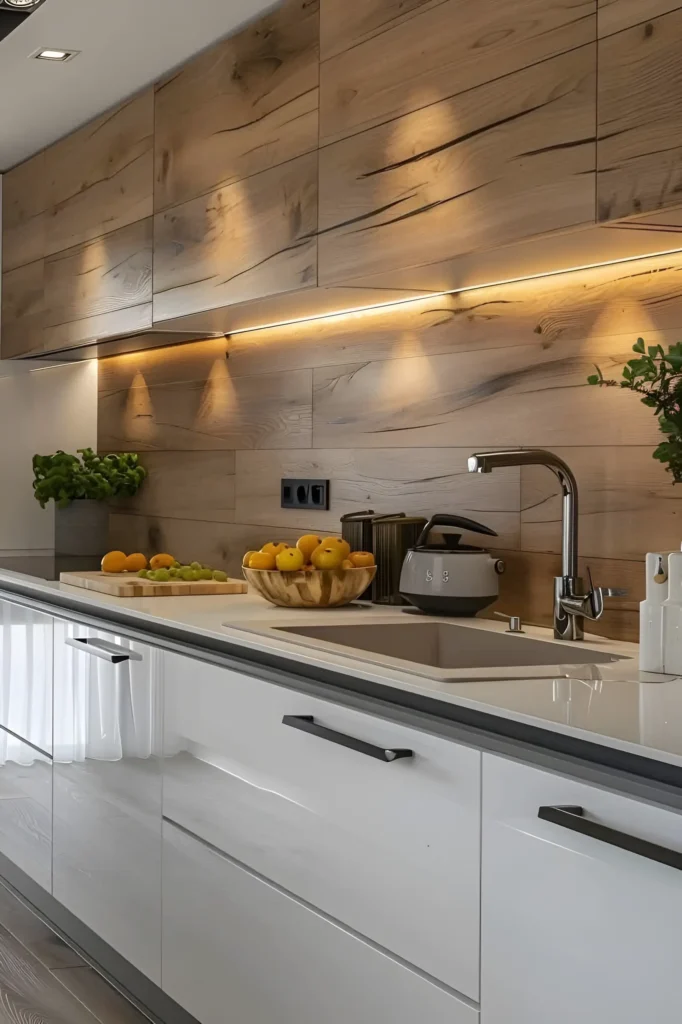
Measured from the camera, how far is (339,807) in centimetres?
198

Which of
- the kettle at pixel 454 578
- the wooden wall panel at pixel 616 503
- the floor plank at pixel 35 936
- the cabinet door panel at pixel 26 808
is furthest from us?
the cabinet door panel at pixel 26 808

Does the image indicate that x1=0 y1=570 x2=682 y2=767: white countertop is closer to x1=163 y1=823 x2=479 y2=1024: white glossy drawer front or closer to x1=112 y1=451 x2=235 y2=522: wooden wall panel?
x1=163 y1=823 x2=479 y2=1024: white glossy drawer front

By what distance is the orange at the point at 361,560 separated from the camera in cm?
290

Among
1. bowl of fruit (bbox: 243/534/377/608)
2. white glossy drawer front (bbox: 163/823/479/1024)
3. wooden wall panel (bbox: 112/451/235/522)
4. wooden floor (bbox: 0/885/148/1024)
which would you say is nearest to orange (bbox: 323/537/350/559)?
bowl of fruit (bbox: 243/534/377/608)

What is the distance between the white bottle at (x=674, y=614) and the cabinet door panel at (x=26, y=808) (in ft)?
6.35

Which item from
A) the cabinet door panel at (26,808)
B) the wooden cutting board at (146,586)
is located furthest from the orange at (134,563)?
the cabinet door panel at (26,808)

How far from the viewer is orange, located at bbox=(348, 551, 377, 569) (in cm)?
290

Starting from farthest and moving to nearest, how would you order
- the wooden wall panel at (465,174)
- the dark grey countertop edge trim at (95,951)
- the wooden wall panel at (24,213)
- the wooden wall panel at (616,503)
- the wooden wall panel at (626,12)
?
the wooden wall panel at (24,213) < the dark grey countertop edge trim at (95,951) < the wooden wall panel at (616,503) < the wooden wall panel at (465,174) < the wooden wall panel at (626,12)

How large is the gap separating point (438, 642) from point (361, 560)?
1.18 feet

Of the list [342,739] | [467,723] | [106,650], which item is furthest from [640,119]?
[106,650]

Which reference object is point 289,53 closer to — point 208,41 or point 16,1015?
point 208,41

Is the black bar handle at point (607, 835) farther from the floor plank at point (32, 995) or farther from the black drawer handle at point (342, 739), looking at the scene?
the floor plank at point (32, 995)

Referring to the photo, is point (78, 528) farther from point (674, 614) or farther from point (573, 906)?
point (573, 906)

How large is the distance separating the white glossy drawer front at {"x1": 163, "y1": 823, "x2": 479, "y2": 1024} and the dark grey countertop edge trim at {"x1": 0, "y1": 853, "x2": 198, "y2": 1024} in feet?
0.57
